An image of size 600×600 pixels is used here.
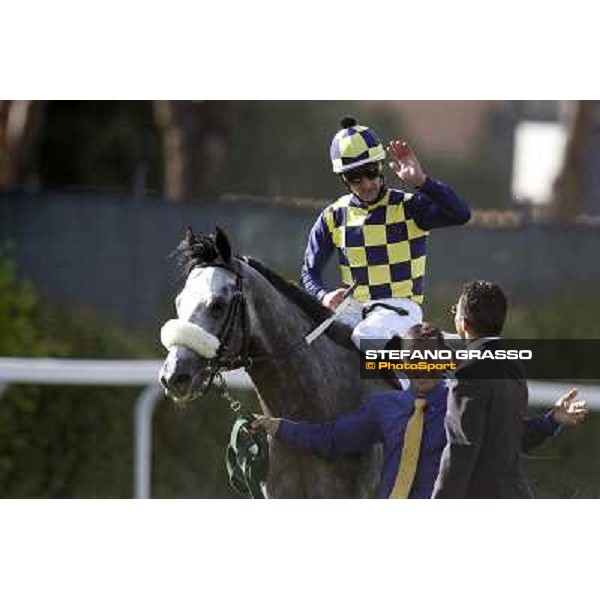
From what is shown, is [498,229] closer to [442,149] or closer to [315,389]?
[442,149]

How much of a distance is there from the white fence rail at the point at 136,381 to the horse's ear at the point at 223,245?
0.47m

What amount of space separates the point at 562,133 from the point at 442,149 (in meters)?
0.46

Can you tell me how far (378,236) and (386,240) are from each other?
0.03 metres

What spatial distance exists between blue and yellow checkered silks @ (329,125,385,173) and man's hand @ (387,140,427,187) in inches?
2.0

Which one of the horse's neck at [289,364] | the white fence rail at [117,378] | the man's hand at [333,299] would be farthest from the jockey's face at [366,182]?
the white fence rail at [117,378]

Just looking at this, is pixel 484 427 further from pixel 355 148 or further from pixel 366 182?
pixel 355 148

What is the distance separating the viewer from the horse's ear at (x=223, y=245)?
455 cm

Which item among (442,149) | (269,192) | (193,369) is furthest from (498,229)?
(193,369)

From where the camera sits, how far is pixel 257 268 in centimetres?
467

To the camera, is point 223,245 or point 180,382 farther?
point 223,245

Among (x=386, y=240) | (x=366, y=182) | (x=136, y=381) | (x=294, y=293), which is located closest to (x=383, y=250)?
(x=386, y=240)

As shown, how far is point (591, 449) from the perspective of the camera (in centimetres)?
522

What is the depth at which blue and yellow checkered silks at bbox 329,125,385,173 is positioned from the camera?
4.89 metres

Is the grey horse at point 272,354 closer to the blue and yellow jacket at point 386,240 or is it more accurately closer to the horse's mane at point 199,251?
the horse's mane at point 199,251
